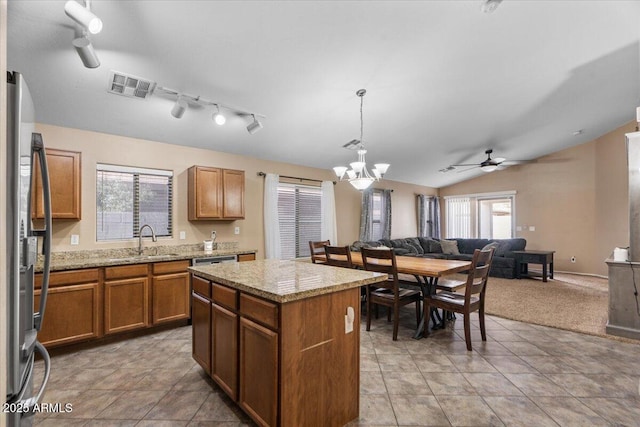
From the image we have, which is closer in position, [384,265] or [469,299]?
[469,299]

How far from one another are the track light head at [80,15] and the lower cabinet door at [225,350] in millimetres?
1929

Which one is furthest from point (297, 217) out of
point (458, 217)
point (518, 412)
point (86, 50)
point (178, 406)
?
point (458, 217)

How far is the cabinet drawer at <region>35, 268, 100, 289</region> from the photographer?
267 centimetres

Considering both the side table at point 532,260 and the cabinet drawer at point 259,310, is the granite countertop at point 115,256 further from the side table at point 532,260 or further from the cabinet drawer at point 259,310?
the side table at point 532,260

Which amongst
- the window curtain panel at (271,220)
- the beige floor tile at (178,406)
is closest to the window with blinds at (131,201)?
the window curtain panel at (271,220)

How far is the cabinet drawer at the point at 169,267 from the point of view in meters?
3.31

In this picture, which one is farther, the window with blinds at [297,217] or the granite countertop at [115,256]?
the window with blinds at [297,217]

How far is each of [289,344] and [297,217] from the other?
13.5 feet

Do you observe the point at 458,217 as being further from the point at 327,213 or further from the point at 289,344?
the point at 289,344

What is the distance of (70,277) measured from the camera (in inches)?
110

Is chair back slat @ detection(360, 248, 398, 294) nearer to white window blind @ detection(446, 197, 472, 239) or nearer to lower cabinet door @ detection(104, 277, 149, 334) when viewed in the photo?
lower cabinet door @ detection(104, 277, 149, 334)

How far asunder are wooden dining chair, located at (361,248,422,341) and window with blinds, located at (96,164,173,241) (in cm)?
276

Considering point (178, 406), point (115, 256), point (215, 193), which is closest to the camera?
point (178, 406)

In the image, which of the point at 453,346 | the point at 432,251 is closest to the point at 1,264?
the point at 453,346
